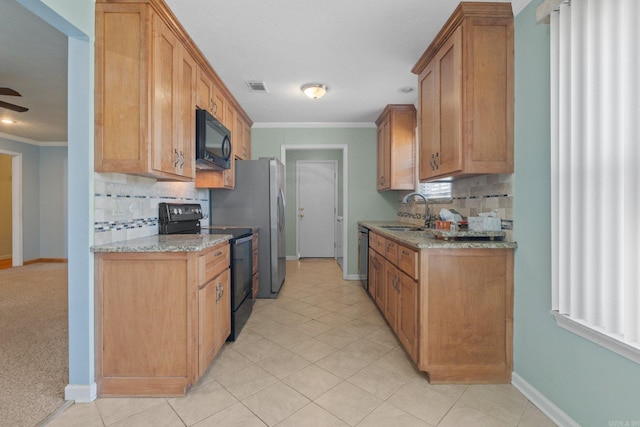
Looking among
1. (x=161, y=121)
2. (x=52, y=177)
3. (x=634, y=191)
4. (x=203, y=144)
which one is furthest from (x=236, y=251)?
(x=52, y=177)

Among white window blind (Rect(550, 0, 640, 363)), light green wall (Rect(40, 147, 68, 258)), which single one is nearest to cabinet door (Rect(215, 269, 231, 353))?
white window blind (Rect(550, 0, 640, 363))

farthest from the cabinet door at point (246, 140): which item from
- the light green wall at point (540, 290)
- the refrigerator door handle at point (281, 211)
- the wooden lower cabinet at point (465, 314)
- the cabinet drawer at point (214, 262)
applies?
the light green wall at point (540, 290)

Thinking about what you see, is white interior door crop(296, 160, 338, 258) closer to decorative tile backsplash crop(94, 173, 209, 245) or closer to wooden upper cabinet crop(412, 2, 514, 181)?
decorative tile backsplash crop(94, 173, 209, 245)

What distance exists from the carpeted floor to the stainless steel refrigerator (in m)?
1.84

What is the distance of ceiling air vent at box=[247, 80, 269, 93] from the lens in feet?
10.0

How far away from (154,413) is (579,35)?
283 centimetres

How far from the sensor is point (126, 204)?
205 centimetres

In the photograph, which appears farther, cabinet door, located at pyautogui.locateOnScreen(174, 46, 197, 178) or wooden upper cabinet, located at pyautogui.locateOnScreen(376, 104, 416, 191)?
wooden upper cabinet, located at pyautogui.locateOnScreen(376, 104, 416, 191)

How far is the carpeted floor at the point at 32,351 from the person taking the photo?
1641 millimetres

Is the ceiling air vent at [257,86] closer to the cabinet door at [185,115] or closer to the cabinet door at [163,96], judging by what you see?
the cabinet door at [185,115]

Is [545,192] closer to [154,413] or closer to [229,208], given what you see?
[154,413]

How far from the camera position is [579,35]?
1.38 meters

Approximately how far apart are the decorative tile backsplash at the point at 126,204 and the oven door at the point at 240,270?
673 mm

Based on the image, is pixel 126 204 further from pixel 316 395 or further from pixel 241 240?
pixel 316 395
